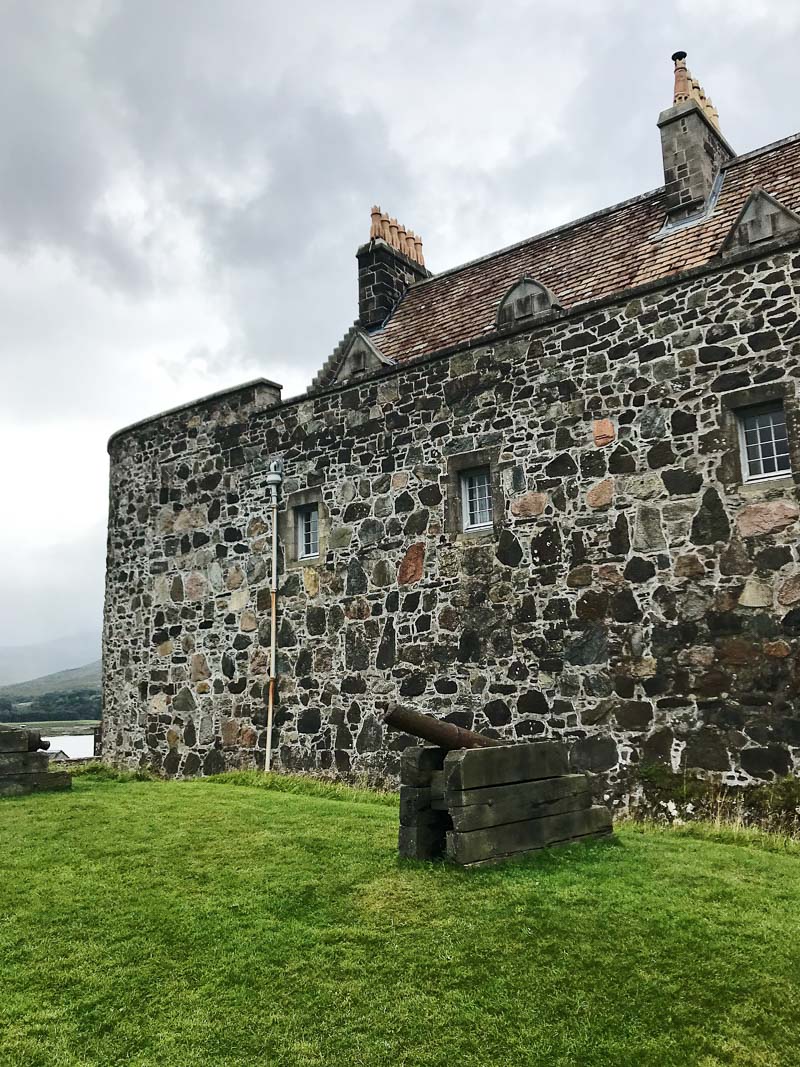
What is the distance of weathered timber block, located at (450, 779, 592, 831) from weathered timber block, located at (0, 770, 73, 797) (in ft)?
23.3

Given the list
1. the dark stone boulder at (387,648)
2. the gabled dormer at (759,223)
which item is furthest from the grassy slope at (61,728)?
the gabled dormer at (759,223)

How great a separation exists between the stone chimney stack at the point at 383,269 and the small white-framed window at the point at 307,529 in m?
4.20

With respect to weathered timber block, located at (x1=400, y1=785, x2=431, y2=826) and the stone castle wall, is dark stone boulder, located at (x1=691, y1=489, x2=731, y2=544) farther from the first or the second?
weathered timber block, located at (x1=400, y1=785, x2=431, y2=826)

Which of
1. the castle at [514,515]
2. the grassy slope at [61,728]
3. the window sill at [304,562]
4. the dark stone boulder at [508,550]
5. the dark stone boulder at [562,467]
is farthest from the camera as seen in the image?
the grassy slope at [61,728]

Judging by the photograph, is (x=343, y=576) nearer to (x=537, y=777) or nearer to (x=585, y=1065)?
(x=537, y=777)

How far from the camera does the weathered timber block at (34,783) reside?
461 inches

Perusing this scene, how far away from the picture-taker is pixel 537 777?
306 inches

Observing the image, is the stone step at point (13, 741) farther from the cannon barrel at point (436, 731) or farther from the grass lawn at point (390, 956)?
the cannon barrel at point (436, 731)

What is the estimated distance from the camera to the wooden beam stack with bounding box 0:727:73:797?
11773 mm

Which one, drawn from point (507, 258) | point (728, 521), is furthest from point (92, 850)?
point (507, 258)

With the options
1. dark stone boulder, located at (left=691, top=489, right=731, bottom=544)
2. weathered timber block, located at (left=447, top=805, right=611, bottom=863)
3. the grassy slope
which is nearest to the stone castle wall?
dark stone boulder, located at (left=691, top=489, right=731, bottom=544)

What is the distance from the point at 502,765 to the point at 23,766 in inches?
290

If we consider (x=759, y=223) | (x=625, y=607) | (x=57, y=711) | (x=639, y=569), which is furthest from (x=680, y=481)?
(x=57, y=711)

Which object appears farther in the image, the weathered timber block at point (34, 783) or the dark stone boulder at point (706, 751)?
the weathered timber block at point (34, 783)
